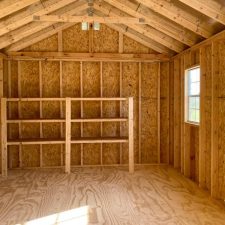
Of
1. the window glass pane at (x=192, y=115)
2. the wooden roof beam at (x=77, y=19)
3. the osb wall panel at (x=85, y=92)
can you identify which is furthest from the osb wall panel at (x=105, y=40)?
the window glass pane at (x=192, y=115)

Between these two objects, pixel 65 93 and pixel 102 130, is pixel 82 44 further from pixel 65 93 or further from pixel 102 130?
pixel 102 130

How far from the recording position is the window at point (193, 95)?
5.33 metres

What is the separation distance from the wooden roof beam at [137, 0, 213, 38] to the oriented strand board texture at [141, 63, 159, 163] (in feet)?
7.53

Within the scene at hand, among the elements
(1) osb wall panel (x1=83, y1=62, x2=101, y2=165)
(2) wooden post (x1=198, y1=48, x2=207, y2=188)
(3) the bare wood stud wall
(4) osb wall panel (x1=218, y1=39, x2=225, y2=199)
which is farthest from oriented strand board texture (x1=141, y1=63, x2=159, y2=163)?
(3) the bare wood stud wall

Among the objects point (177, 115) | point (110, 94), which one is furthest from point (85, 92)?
point (177, 115)

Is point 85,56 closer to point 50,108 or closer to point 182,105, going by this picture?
point 50,108

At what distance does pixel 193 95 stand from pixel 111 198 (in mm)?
2595

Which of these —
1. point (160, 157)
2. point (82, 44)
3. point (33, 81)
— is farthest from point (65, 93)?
point (160, 157)

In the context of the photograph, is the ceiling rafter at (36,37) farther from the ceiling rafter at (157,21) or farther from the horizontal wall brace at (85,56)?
the ceiling rafter at (157,21)

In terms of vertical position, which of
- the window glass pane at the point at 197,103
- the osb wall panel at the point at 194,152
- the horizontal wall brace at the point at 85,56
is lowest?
the osb wall panel at the point at 194,152

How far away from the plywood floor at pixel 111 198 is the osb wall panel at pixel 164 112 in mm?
850

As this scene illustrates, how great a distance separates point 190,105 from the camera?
570cm

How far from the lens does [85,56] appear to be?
647 centimetres

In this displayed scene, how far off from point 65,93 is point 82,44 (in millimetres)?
1262
